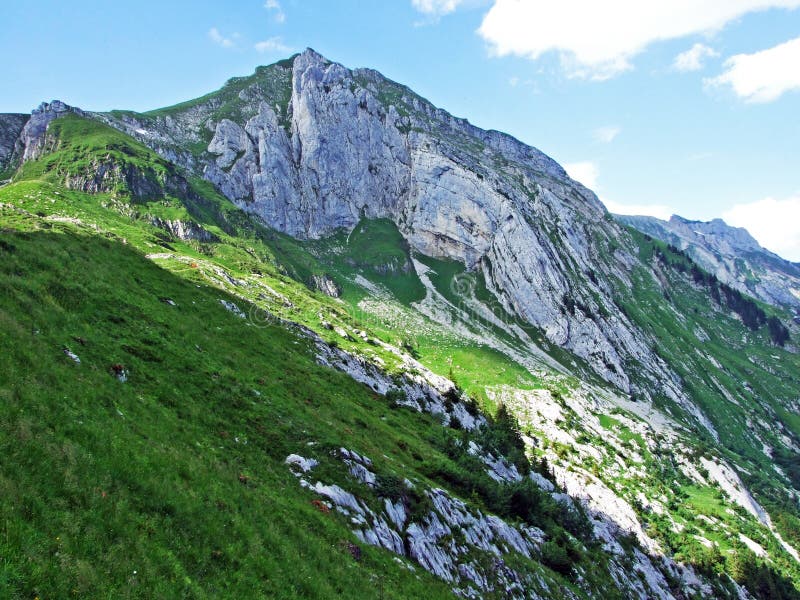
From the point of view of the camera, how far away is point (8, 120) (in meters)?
174

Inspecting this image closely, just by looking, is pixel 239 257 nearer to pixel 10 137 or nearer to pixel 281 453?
pixel 10 137

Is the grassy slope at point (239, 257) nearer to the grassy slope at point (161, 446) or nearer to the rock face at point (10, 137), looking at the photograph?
the grassy slope at point (161, 446)

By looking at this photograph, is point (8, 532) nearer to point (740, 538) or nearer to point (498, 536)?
point (498, 536)

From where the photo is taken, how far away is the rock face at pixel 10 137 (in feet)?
531

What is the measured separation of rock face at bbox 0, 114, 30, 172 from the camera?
6368 inches

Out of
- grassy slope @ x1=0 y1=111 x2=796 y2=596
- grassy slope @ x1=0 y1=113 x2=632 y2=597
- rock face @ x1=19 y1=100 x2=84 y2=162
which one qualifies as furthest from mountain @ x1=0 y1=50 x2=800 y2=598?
rock face @ x1=19 y1=100 x2=84 y2=162

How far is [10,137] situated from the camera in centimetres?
16950

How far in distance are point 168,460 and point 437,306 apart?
166 metres

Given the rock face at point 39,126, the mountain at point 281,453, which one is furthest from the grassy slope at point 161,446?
the rock face at point 39,126

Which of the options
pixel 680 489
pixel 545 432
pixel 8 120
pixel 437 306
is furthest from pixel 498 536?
pixel 8 120

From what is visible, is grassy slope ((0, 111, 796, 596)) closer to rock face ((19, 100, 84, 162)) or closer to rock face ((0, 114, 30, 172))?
rock face ((19, 100, 84, 162))

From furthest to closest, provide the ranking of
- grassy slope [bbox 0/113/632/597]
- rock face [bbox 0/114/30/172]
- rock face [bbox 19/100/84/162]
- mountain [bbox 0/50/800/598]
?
rock face [bbox 0/114/30/172]
rock face [bbox 19/100/84/162]
mountain [bbox 0/50/800/598]
grassy slope [bbox 0/113/632/597]

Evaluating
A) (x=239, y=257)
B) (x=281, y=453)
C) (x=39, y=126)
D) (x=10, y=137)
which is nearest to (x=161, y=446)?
(x=281, y=453)

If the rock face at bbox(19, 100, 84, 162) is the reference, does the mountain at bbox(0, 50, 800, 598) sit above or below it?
below
